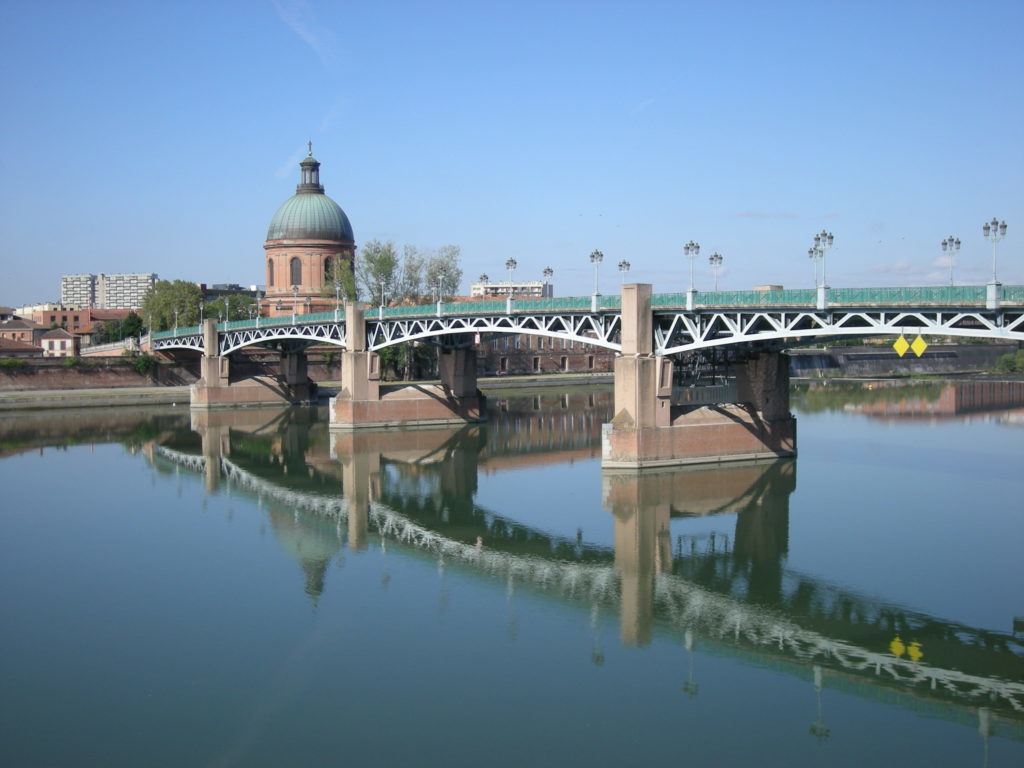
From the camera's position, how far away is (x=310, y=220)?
95062 mm

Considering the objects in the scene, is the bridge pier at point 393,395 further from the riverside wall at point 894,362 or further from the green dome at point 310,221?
the riverside wall at point 894,362

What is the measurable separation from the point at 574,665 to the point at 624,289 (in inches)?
926

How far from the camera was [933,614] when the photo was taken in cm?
2195

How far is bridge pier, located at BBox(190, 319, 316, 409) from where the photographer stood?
2921 inches

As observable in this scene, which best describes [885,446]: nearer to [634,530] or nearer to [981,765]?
[634,530]

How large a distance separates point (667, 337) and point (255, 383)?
42.4m

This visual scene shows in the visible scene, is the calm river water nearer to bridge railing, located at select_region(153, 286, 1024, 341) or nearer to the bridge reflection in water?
the bridge reflection in water

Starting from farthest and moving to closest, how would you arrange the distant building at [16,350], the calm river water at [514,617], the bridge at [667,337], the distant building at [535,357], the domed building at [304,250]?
the distant building at [535,357]
the domed building at [304,250]
the distant building at [16,350]
the bridge at [667,337]
the calm river water at [514,617]

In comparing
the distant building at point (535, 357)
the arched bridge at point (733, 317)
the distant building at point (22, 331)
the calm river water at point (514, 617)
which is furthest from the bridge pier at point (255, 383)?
the distant building at point (22, 331)

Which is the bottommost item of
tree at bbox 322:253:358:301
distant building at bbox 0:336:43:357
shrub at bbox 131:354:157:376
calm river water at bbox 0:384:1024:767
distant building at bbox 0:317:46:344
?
calm river water at bbox 0:384:1024:767

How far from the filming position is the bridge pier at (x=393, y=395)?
57406mm

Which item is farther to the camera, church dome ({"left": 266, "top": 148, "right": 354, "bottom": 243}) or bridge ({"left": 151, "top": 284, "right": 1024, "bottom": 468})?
church dome ({"left": 266, "top": 148, "right": 354, "bottom": 243})

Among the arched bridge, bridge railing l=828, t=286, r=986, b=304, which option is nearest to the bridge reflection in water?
the arched bridge

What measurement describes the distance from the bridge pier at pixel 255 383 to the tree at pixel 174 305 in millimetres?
21595
